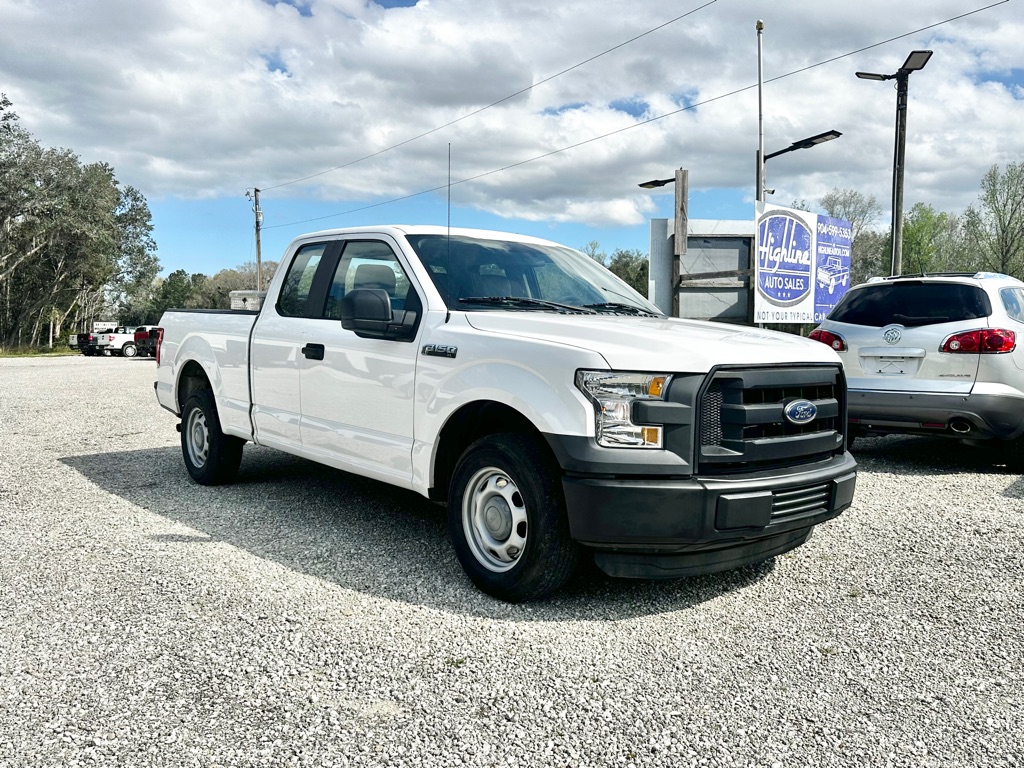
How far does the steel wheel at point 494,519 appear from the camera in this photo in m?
4.04

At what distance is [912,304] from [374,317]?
208 inches

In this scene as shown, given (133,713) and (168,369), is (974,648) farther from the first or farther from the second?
(168,369)

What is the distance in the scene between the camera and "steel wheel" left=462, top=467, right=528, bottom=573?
159 inches

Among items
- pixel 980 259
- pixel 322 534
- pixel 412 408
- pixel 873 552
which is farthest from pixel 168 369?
pixel 980 259

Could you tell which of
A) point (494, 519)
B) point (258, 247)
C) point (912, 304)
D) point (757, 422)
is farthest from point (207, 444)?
point (258, 247)

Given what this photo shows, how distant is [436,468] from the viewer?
449cm

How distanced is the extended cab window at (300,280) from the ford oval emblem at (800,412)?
10.7 ft

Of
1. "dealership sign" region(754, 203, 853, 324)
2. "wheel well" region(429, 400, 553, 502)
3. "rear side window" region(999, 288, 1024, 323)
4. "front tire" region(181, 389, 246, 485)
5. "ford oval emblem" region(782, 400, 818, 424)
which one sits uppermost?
"dealership sign" region(754, 203, 853, 324)

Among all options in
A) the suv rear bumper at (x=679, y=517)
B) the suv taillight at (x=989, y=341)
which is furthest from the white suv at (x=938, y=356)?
the suv rear bumper at (x=679, y=517)

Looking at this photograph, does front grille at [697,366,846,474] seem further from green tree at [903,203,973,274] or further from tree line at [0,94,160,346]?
green tree at [903,203,973,274]

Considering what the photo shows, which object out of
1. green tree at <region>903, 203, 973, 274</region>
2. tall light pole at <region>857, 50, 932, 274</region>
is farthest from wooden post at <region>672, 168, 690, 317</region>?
green tree at <region>903, 203, 973, 274</region>

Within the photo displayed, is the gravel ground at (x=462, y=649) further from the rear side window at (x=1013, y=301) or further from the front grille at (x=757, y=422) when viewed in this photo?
the rear side window at (x=1013, y=301)

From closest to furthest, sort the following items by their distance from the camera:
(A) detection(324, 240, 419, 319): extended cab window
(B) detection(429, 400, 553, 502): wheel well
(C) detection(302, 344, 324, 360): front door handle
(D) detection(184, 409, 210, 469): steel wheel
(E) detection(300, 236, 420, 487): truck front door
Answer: (B) detection(429, 400, 553, 502): wheel well < (E) detection(300, 236, 420, 487): truck front door < (A) detection(324, 240, 419, 319): extended cab window < (C) detection(302, 344, 324, 360): front door handle < (D) detection(184, 409, 210, 469): steel wheel

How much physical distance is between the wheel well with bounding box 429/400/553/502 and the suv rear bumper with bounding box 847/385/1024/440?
439 centimetres
